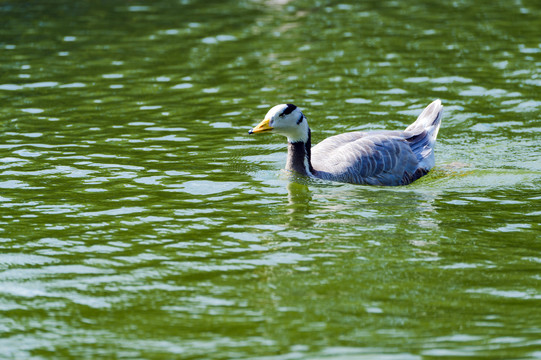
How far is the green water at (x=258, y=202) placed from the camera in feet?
24.8

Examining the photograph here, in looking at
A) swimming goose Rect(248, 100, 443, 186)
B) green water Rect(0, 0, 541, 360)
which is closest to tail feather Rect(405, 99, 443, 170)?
swimming goose Rect(248, 100, 443, 186)

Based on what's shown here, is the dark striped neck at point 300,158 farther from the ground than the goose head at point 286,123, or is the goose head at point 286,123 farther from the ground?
the goose head at point 286,123

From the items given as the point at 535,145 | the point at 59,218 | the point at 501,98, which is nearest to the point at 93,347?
the point at 59,218

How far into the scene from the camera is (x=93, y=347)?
23.8ft

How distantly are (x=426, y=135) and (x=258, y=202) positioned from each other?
3.49 metres

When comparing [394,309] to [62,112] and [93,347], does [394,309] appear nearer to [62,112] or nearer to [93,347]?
[93,347]

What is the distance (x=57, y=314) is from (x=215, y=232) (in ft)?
8.74

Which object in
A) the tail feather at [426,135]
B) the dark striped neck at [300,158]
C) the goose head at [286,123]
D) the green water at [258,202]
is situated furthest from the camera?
the tail feather at [426,135]

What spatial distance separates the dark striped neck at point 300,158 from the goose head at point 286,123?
7 centimetres

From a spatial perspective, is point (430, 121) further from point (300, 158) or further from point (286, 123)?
point (286, 123)

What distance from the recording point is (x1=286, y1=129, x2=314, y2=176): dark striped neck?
12.5 metres

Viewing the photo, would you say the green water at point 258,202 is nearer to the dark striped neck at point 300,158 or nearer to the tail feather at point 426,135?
the dark striped neck at point 300,158

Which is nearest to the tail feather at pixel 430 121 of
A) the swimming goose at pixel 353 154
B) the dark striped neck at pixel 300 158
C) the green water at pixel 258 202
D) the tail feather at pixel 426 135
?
the tail feather at pixel 426 135

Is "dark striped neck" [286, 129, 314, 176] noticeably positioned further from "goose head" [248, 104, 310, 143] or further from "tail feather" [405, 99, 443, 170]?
"tail feather" [405, 99, 443, 170]
